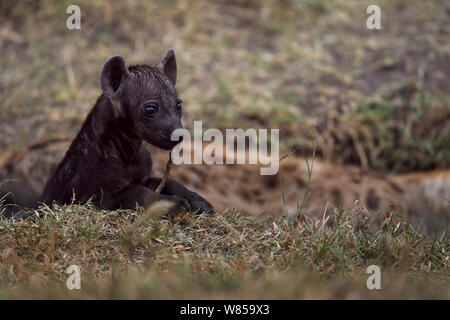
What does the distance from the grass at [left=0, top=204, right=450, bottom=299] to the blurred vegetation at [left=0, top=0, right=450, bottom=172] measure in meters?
3.71

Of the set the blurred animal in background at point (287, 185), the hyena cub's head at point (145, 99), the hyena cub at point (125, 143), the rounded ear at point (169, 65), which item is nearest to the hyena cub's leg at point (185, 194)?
the hyena cub at point (125, 143)

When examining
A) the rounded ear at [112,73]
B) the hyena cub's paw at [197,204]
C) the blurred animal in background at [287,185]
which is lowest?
the blurred animal in background at [287,185]

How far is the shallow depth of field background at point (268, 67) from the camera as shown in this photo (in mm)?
7578

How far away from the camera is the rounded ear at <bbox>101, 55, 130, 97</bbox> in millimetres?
3861

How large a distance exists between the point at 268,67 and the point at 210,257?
5773 mm

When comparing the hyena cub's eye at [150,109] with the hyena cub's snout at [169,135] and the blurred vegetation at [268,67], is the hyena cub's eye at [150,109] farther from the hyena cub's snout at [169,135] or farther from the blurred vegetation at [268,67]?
the blurred vegetation at [268,67]

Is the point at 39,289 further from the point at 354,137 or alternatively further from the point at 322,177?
the point at 354,137

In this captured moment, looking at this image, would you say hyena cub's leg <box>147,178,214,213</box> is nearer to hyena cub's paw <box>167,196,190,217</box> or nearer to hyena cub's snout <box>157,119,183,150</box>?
hyena cub's paw <box>167,196,190,217</box>

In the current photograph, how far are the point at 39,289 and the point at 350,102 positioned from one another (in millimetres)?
5816

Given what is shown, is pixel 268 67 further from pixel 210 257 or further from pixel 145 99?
pixel 210 257

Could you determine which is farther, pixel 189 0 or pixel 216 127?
pixel 189 0

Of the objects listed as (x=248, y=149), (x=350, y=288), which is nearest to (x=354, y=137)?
(x=248, y=149)

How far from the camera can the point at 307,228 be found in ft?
12.4

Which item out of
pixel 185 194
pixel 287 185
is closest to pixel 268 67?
pixel 287 185
